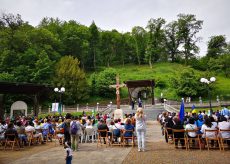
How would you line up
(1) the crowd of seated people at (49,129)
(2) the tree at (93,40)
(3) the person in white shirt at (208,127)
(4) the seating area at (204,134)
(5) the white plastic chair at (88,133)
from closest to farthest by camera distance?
1. (4) the seating area at (204,134)
2. (3) the person in white shirt at (208,127)
3. (1) the crowd of seated people at (49,129)
4. (5) the white plastic chair at (88,133)
5. (2) the tree at (93,40)

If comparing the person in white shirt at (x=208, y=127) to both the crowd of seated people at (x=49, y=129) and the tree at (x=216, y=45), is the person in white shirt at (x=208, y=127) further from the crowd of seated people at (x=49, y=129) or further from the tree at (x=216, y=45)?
the tree at (x=216, y=45)

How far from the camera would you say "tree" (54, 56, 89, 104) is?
44.3 meters

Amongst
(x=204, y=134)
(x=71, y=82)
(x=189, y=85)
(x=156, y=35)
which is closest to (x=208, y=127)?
(x=204, y=134)

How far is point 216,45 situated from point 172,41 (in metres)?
14.9

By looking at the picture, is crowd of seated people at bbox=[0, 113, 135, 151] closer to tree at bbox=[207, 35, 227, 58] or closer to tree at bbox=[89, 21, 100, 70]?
tree at bbox=[89, 21, 100, 70]

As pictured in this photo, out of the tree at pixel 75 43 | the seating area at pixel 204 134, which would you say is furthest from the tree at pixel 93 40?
the seating area at pixel 204 134

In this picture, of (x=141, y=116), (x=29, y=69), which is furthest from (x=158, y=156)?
(x=29, y=69)

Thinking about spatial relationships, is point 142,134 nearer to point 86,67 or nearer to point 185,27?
point 86,67

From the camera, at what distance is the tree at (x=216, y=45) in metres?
75.1

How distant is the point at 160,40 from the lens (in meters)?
81.0

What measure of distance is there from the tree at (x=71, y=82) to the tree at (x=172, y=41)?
44505 millimetres

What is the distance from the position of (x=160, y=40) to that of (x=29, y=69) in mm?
51333

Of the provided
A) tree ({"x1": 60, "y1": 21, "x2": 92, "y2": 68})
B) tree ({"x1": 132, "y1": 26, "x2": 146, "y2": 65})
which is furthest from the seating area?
tree ({"x1": 132, "y1": 26, "x2": 146, "y2": 65})

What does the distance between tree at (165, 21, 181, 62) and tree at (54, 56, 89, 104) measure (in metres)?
44.5
